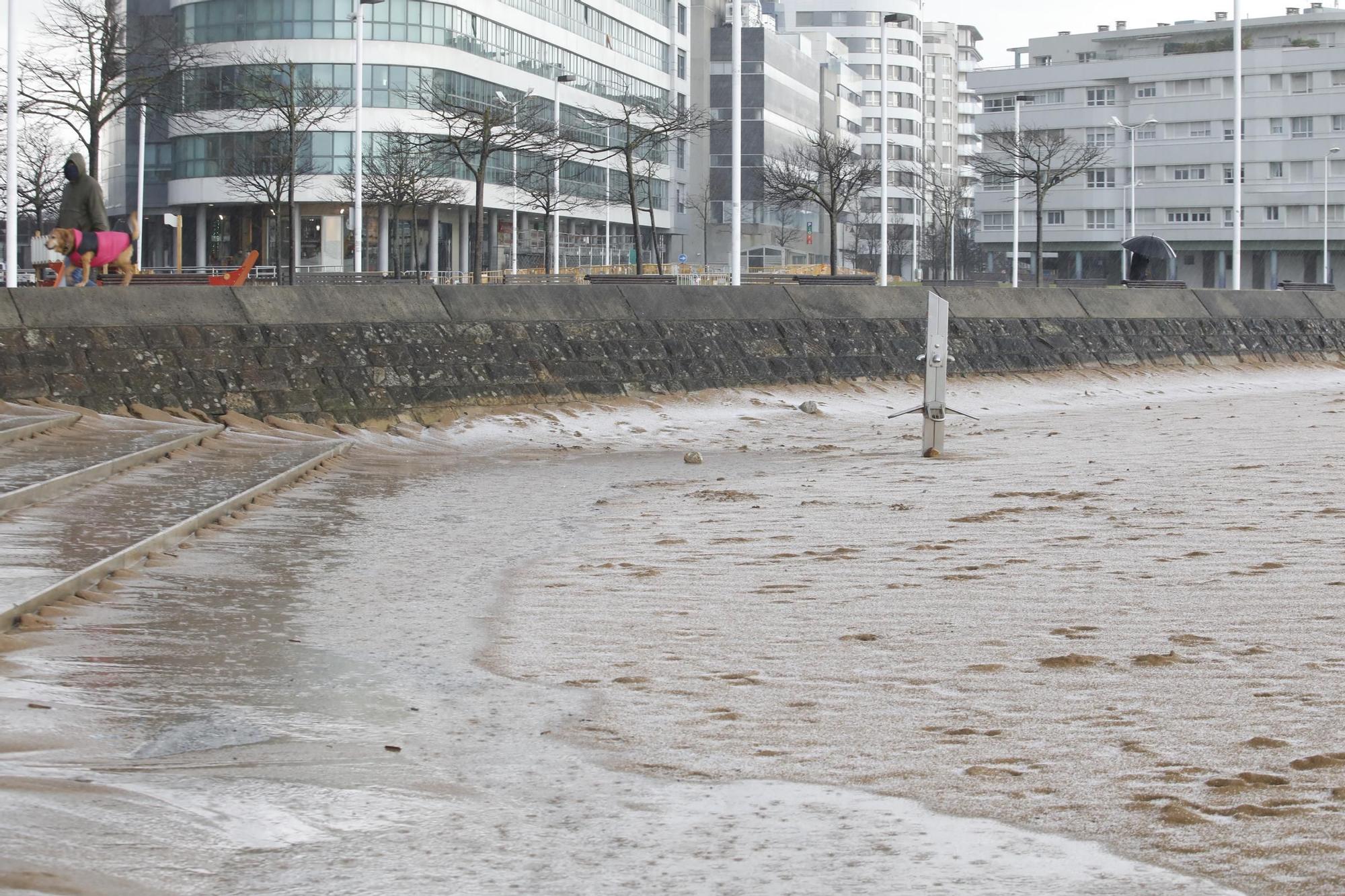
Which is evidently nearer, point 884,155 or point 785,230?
point 884,155

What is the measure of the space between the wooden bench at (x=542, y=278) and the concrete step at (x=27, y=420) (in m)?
29.4

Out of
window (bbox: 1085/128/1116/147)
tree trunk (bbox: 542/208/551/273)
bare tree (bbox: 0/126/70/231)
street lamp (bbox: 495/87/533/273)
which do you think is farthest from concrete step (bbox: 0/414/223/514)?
window (bbox: 1085/128/1116/147)

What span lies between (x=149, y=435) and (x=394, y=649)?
25.0 feet

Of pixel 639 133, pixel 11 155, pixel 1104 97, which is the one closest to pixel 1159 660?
pixel 11 155

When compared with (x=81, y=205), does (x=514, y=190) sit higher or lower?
higher

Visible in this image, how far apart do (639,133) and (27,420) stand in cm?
4241

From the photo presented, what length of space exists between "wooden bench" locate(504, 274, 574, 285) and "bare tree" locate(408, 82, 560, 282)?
4.06 feet

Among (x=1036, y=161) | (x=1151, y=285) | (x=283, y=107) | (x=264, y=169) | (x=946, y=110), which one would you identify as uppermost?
(x=946, y=110)

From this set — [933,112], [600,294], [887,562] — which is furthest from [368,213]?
[933,112]

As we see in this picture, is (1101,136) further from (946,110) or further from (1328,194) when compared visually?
(946,110)

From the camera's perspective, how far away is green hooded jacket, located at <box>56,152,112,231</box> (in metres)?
18.8

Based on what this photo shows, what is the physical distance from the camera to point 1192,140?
102 m

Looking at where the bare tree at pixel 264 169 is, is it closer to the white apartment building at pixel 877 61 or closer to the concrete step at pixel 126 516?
the concrete step at pixel 126 516

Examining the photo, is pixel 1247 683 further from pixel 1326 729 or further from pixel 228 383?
pixel 228 383
